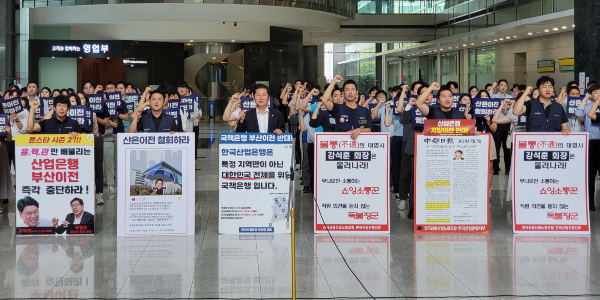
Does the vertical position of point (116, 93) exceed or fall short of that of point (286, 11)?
it falls short

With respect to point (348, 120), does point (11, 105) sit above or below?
above

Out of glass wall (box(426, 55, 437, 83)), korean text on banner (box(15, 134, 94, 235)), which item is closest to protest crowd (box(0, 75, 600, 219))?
korean text on banner (box(15, 134, 94, 235))

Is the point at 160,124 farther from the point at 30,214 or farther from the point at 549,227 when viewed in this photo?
the point at 549,227

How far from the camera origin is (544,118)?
8125 millimetres

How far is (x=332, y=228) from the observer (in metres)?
7.39

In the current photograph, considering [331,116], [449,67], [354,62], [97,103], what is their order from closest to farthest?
[331,116]
[97,103]
[449,67]
[354,62]

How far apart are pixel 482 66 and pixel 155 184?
79.9ft

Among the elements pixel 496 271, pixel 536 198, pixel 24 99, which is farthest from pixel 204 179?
pixel 496 271

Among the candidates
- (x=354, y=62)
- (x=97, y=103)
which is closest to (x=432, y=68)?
(x=354, y=62)

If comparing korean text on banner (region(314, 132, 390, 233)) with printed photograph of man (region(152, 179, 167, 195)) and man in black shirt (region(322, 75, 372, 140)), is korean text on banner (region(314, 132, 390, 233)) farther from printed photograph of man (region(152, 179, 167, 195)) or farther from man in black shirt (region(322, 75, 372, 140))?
printed photograph of man (region(152, 179, 167, 195))

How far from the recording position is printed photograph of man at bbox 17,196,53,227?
285 inches

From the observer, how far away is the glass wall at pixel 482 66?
28203mm

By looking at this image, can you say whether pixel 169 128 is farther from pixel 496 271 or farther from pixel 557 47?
pixel 557 47

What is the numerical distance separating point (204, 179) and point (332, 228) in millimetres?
5425
